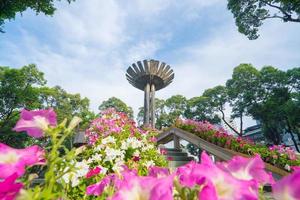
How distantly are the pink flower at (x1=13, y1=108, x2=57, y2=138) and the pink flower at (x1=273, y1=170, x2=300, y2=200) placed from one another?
48 cm

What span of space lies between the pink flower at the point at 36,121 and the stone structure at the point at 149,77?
19.3 metres

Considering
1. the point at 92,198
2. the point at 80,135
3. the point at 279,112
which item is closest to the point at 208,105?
the point at 279,112

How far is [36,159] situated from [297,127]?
896 inches

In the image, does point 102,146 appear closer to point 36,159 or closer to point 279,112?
point 36,159

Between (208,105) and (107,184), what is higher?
(208,105)

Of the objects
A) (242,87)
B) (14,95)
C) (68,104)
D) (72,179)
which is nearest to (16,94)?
(14,95)

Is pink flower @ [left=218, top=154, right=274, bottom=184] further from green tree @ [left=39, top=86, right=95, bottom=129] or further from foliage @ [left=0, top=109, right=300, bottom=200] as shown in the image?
green tree @ [left=39, top=86, right=95, bottom=129]

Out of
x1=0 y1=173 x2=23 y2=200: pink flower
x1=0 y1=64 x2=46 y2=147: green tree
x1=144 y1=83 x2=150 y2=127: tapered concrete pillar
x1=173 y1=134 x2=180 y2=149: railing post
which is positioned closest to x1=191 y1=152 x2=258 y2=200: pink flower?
x1=0 y1=173 x2=23 y2=200: pink flower

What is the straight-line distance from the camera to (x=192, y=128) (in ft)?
35.1

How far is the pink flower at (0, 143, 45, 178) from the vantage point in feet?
1.66

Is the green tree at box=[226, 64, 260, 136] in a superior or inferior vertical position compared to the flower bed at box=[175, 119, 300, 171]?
superior

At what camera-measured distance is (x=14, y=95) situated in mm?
22953

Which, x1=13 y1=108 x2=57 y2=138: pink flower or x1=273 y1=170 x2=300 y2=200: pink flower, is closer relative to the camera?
x1=273 y1=170 x2=300 y2=200: pink flower

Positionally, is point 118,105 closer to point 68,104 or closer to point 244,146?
point 68,104
